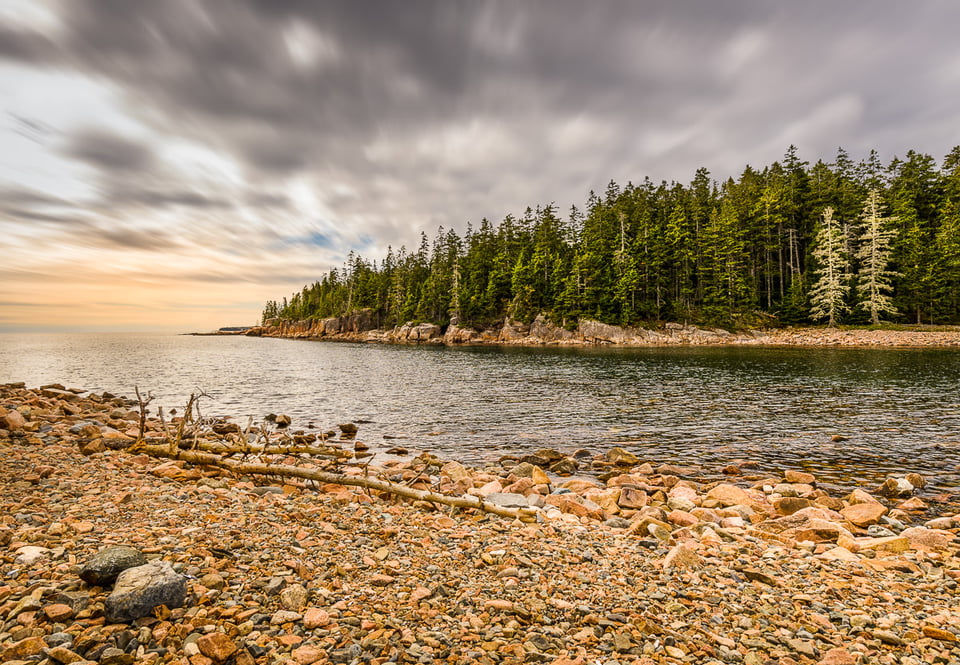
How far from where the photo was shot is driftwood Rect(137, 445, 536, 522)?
292 inches

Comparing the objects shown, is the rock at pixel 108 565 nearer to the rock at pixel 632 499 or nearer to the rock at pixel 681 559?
the rock at pixel 681 559

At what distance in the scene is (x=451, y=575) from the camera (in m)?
4.92

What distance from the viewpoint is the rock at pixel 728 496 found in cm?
843

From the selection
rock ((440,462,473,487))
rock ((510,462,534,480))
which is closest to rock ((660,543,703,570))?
rock ((440,462,473,487))

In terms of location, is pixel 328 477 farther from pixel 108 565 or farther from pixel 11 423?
pixel 11 423

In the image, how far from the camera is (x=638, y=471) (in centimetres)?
1112

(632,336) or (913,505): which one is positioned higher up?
(632,336)

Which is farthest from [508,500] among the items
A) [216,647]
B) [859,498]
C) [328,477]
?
[859,498]

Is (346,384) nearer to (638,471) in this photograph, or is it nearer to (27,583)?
(638,471)

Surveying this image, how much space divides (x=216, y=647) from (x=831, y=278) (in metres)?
76.6

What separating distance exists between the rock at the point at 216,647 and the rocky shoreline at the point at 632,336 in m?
64.0

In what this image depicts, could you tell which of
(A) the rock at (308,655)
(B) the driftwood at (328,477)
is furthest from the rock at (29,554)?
(B) the driftwood at (328,477)

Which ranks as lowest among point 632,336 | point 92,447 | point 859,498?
point 859,498

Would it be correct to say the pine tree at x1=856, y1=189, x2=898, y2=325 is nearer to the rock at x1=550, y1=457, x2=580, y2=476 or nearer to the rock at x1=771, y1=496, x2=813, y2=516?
the rock at x1=771, y1=496, x2=813, y2=516
